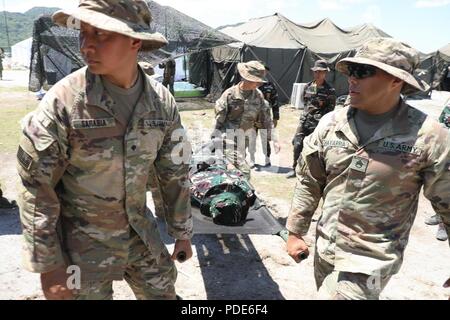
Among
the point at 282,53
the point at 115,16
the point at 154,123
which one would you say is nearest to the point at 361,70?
the point at 154,123

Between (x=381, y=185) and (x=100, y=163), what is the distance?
5.04 ft

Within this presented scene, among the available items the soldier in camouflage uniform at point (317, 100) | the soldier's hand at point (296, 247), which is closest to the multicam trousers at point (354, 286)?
the soldier's hand at point (296, 247)

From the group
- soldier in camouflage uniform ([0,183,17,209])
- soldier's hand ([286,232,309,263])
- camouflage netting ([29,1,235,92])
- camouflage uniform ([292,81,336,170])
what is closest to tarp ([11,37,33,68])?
camouflage netting ([29,1,235,92])

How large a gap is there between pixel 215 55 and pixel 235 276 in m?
14.7

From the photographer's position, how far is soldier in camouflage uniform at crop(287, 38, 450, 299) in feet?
6.80

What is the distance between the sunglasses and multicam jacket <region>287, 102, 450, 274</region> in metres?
0.26

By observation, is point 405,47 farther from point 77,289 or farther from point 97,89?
point 77,289

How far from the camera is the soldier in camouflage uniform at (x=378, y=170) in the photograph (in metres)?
2.07

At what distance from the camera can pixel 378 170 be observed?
212 cm

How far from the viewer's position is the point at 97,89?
1.91 metres

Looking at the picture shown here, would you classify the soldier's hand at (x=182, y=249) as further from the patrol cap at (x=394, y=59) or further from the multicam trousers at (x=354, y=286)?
the patrol cap at (x=394, y=59)

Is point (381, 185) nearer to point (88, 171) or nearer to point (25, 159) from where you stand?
point (88, 171)

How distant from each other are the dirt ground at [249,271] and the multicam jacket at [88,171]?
160 centimetres

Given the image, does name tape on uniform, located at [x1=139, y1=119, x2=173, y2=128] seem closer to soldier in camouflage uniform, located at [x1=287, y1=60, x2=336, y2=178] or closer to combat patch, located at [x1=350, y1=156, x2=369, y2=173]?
combat patch, located at [x1=350, y1=156, x2=369, y2=173]
